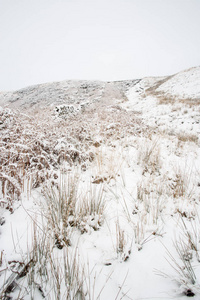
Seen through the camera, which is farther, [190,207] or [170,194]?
[170,194]

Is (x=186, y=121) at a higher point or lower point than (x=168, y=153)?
higher

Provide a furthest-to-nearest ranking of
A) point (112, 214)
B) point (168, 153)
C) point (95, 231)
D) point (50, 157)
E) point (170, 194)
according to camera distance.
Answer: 1. point (168, 153)
2. point (50, 157)
3. point (170, 194)
4. point (112, 214)
5. point (95, 231)

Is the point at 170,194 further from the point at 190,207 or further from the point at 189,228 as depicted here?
the point at 189,228

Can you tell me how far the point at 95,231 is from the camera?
1.48 m

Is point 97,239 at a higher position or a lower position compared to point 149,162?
lower

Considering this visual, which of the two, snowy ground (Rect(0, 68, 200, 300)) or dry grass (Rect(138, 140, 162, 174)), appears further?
dry grass (Rect(138, 140, 162, 174))

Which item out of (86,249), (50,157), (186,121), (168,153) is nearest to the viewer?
(86,249)

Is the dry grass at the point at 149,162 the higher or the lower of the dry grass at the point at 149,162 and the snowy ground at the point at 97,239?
the higher

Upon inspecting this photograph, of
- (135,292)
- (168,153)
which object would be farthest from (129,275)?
(168,153)

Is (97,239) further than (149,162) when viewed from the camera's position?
No

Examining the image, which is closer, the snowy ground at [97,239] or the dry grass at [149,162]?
the snowy ground at [97,239]

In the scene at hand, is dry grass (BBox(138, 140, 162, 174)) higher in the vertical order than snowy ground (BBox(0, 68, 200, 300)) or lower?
higher

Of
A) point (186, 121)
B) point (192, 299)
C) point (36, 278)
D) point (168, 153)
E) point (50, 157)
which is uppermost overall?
point (186, 121)

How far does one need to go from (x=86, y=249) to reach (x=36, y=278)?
434 mm
